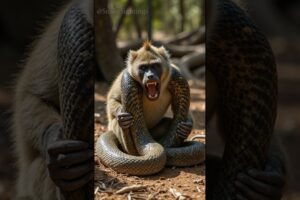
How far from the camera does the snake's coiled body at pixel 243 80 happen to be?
1072mm

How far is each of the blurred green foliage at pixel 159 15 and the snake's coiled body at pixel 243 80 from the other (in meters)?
0.07

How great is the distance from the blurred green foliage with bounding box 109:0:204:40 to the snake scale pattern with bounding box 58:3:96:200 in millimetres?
73

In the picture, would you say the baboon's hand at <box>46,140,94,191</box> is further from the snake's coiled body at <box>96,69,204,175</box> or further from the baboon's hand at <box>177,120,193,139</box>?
the baboon's hand at <box>177,120,193,139</box>

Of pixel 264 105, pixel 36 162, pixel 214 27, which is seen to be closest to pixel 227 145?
pixel 264 105

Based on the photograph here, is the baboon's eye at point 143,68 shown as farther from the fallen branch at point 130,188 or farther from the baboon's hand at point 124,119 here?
the fallen branch at point 130,188

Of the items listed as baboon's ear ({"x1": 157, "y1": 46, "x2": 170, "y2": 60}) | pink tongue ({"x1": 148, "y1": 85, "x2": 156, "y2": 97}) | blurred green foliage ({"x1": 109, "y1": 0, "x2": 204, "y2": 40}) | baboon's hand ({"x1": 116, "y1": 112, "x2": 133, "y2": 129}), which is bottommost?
baboon's hand ({"x1": 116, "y1": 112, "x2": 133, "y2": 129})

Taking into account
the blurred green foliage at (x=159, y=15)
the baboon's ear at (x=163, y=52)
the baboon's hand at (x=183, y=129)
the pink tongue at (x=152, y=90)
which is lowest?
the baboon's hand at (x=183, y=129)

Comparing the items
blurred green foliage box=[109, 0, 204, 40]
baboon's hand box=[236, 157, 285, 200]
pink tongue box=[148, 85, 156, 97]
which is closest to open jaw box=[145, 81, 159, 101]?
pink tongue box=[148, 85, 156, 97]

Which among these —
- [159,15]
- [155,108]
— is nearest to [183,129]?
[155,108]

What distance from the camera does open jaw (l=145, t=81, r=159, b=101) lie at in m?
1.09

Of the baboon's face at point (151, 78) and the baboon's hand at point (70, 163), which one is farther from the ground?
the baboon's face at point (151, 78)

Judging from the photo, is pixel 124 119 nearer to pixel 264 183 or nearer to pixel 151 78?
pixel 151 78

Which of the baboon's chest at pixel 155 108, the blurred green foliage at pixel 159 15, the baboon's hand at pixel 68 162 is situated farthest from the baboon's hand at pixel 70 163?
the blurred green foliage at pixel 159 15

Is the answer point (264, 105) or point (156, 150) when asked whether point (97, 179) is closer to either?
point (156, 150)
